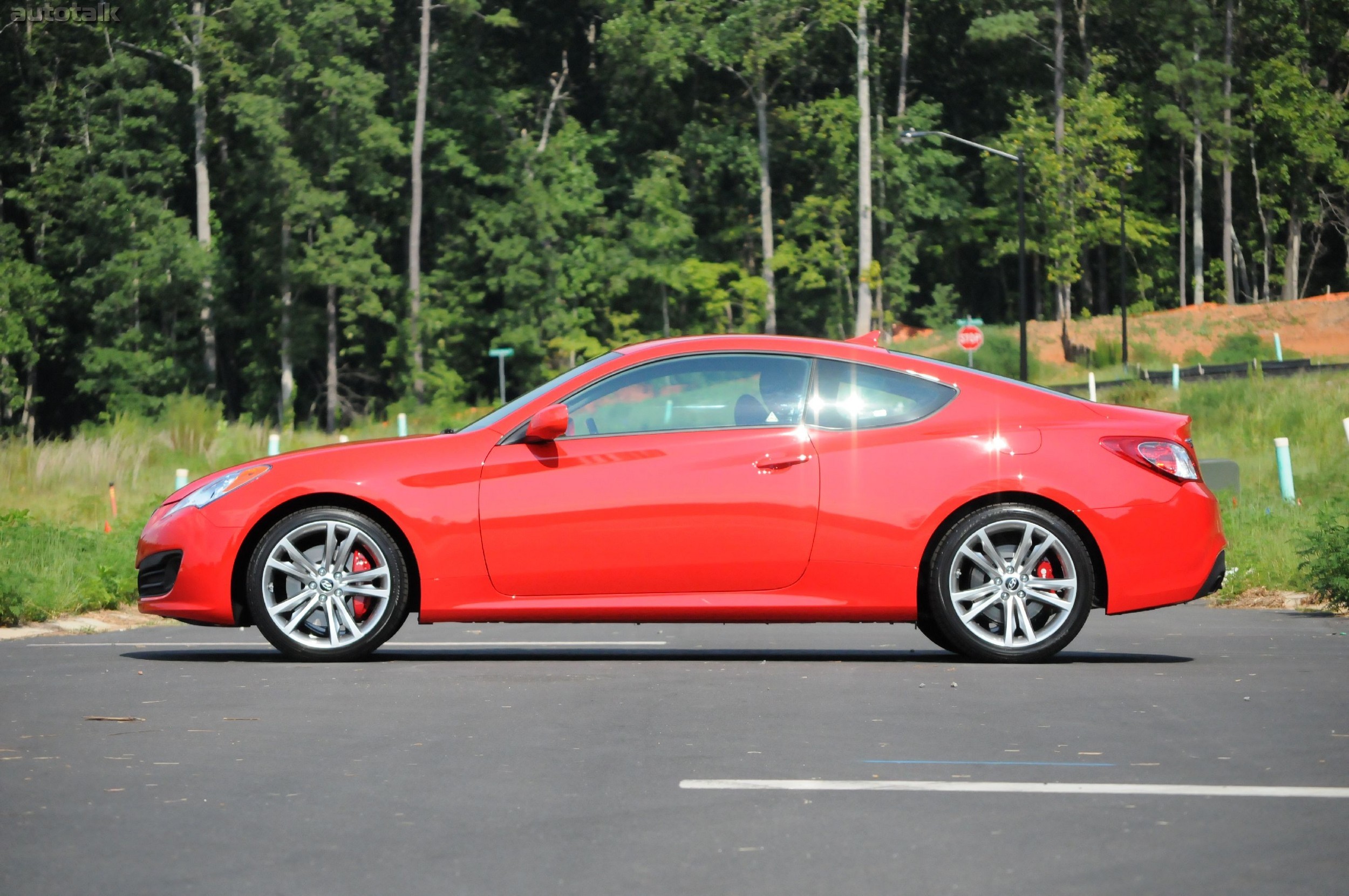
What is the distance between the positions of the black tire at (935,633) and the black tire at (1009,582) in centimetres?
7

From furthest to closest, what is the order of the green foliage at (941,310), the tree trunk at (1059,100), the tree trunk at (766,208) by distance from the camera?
the green foliage at (941,310) < the tree trunk at (1059,100) < the tree trunk at (766,208)

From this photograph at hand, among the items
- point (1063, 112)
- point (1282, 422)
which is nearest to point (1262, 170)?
point (1063, 112)

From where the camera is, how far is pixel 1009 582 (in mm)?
8766

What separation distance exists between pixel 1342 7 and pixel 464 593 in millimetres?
80207

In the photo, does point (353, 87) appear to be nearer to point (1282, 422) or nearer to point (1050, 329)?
point (1050, 329)

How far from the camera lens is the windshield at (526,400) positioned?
9.00 metres

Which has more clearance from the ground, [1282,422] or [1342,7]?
[1342,7]

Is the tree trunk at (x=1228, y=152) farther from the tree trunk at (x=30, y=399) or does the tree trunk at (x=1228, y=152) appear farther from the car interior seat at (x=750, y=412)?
the car interior seat at (x=750, y=412)

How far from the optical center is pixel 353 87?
191 feet

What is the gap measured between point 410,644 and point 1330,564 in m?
6.03

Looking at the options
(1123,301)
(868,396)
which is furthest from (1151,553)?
(1123,301)

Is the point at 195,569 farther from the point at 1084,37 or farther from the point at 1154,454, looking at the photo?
the point at 1084,37
